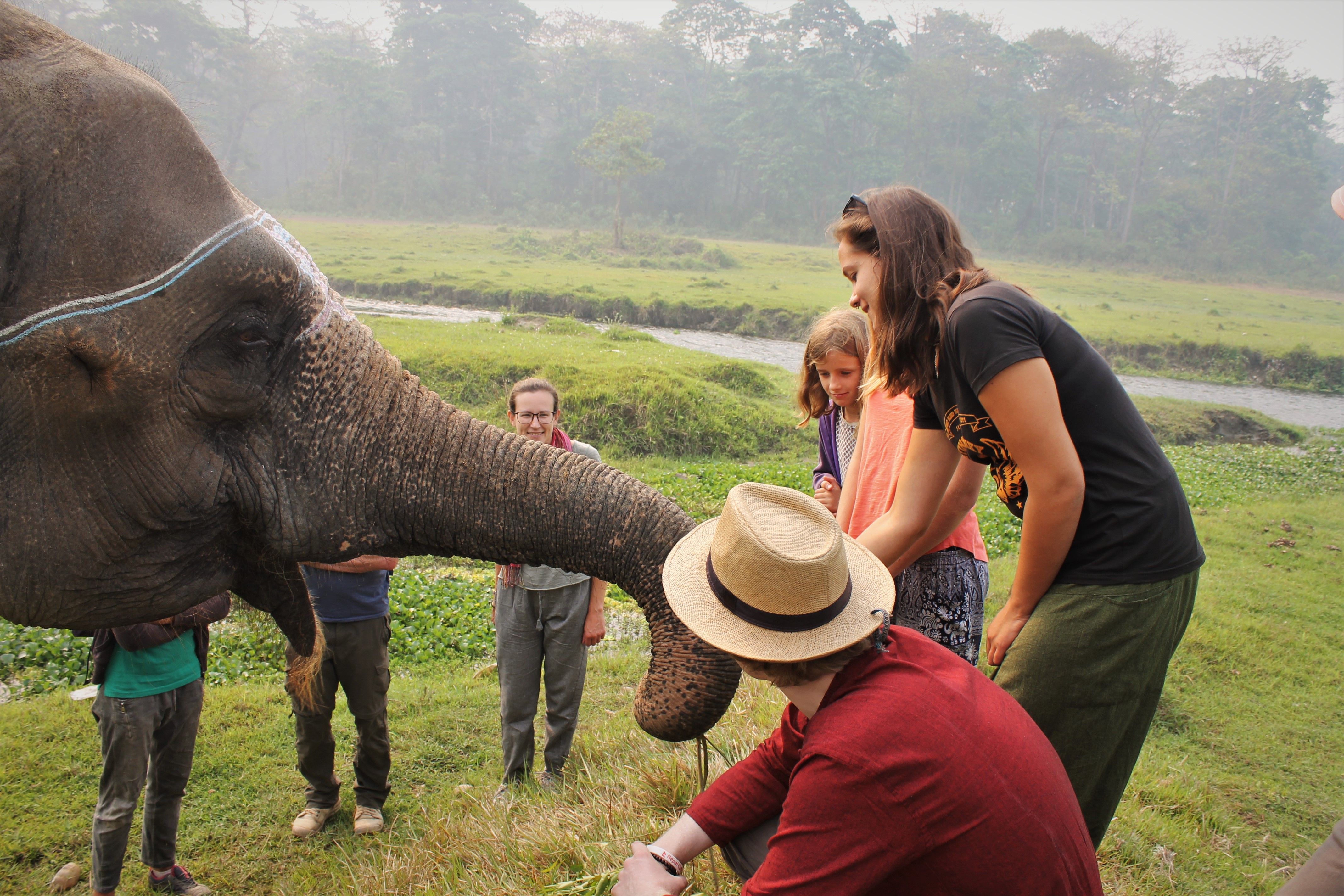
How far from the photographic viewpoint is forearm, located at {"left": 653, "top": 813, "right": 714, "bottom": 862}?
6.85 ft

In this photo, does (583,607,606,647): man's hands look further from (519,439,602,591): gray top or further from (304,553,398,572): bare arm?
(304,553,398,572): bare arm

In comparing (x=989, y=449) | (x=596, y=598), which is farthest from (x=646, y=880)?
(x=596, y=598)

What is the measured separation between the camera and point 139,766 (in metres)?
3.12

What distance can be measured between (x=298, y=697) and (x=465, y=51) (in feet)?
215

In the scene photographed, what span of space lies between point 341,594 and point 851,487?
2.19 m

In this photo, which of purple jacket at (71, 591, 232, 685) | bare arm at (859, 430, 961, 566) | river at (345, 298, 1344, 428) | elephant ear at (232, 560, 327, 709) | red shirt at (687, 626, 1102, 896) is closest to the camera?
red shirt at (687, 626, 1102, 896)

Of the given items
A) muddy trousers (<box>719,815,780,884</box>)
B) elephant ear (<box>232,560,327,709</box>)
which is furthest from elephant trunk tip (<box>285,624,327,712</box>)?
muddy trousers (<box>719,815,780,884</box>)

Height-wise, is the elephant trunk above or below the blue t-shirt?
above

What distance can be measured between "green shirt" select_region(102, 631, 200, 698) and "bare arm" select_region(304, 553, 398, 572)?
58 cm

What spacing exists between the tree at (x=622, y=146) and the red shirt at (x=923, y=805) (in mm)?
45965

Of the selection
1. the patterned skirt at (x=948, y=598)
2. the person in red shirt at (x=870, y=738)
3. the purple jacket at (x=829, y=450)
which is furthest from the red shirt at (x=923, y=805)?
the purple jacket at (x=829, y=450)

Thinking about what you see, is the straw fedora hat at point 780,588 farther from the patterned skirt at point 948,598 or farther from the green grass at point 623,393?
the green grass at point 623,393

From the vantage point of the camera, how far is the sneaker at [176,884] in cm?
339

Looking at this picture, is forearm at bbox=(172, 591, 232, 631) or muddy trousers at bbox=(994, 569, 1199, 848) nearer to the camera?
muddy trousers at bbox=(994, 569, 1199, 848)
